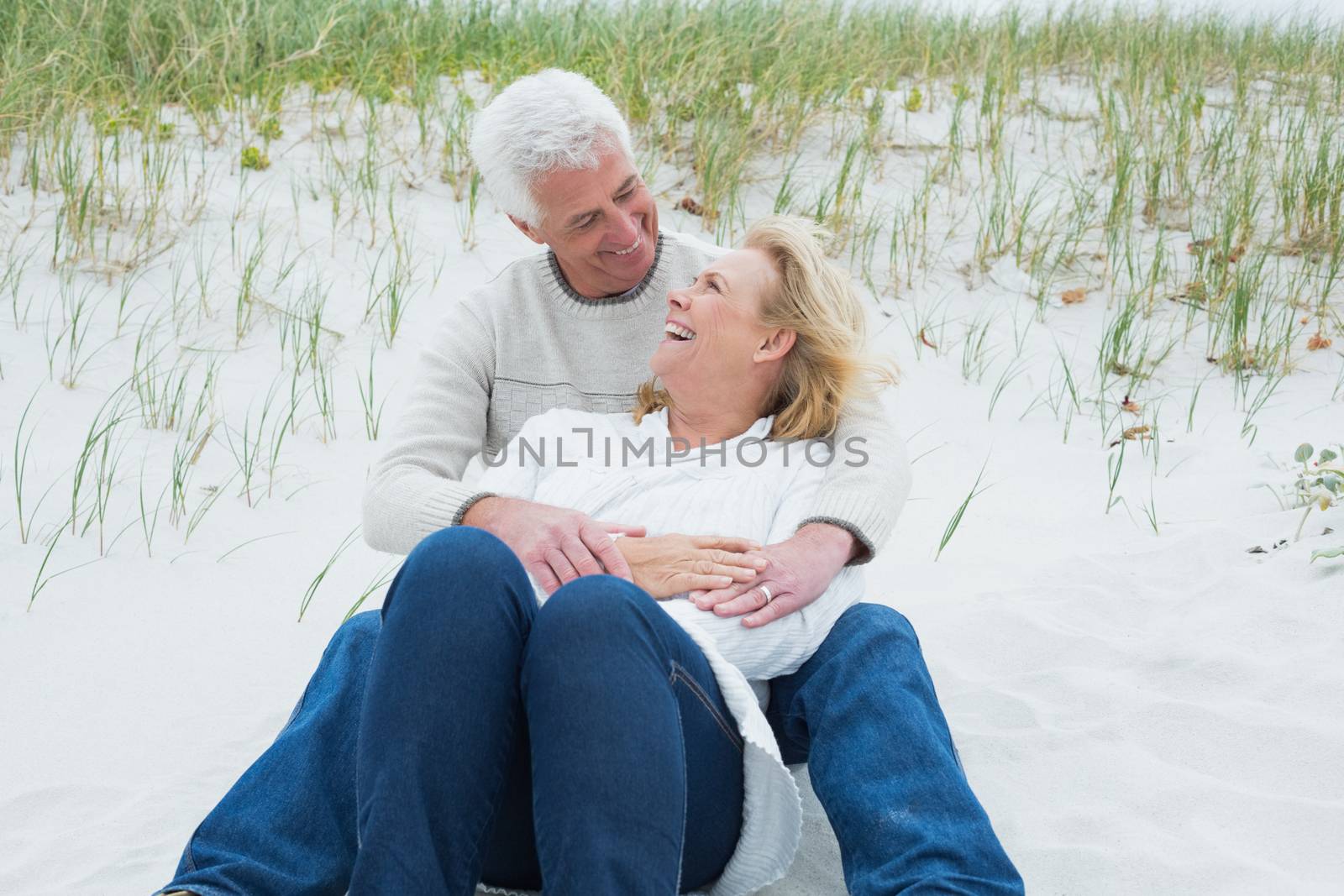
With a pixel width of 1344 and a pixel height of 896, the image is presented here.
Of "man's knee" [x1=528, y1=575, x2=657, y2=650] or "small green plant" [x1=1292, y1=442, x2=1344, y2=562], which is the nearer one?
"man's knee" [x1=528, y1=575, x2=657, y2=650]

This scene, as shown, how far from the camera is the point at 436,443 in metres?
2.73

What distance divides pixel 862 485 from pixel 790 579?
1.04 ft

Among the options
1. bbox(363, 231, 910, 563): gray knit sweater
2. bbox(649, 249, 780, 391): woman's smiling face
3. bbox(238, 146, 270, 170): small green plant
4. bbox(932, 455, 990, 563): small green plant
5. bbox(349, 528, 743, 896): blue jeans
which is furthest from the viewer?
bbox(238, 146, 270, 170): small green plant

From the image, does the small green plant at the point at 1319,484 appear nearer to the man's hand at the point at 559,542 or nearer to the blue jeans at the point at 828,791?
the blue jeans at the point at 828,791

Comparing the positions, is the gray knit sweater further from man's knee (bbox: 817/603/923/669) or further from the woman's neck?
man's knee (bbox: 817/603/923/669)

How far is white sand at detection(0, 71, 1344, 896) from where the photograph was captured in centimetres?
238

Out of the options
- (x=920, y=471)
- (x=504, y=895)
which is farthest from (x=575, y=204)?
(x=920, y=471)

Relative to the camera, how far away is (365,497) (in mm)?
2635

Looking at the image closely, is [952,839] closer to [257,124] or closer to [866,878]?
[866,878]

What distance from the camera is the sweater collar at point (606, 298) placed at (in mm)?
2930

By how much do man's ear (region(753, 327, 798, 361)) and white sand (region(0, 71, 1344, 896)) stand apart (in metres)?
0.95

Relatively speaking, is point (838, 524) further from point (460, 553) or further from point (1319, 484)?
point (1319, 484)

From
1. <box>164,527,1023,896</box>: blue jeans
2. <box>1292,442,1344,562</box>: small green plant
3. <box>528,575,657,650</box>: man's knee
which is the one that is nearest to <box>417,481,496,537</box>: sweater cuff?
<box>164,527,1023,896</box>: blue jeans

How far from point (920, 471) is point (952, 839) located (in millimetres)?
2810
